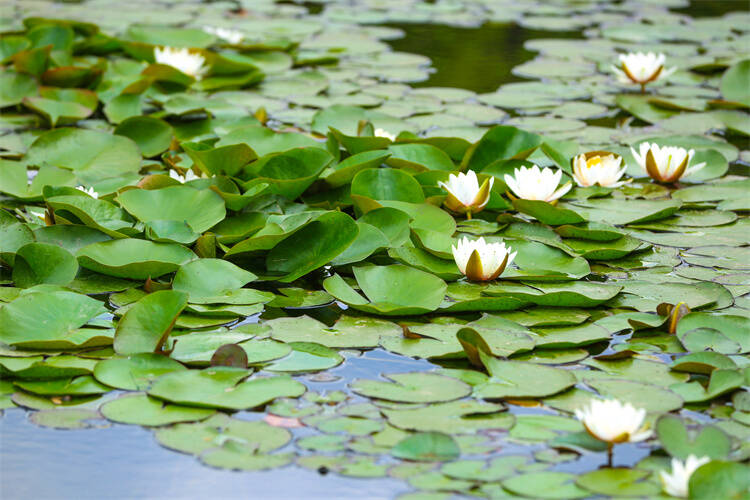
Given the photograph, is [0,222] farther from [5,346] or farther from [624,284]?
[624,284]

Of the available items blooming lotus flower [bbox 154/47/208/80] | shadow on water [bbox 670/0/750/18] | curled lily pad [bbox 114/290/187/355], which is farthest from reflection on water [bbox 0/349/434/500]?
shadow on water [bbox 670/0/750/18]

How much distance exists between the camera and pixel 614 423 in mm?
1526

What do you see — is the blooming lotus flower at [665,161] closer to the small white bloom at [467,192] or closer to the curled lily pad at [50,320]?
the small white bloom at [467,192]

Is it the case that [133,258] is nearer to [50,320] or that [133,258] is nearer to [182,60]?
[50,320]

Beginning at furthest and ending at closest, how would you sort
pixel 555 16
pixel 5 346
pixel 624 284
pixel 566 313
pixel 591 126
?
1. pixel 555 16
2. pixel 591 126
3. pixel 624 284
4. pixel 566 313
5. pixel 5 346

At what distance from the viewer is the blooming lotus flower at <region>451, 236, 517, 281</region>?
2176 millimetres

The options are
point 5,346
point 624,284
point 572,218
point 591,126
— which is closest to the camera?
point 5,346

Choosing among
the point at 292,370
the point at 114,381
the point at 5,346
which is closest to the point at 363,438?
the point at 292,370

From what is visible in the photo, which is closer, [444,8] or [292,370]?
[292,370]

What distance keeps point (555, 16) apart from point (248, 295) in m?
4.00

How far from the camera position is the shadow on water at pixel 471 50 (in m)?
4.17

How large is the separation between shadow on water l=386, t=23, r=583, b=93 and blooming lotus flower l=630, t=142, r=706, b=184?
1.21 m

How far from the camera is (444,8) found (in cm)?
570

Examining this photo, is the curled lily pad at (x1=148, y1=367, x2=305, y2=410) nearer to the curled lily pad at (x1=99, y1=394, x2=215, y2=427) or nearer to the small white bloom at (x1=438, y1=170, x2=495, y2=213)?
the curled lily pad at (x1=99, y1=394, x2=215, y2=427)
